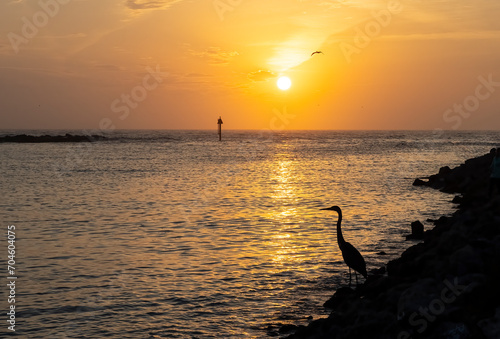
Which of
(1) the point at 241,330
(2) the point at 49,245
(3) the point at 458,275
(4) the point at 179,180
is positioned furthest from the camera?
(4) the point at 179,180

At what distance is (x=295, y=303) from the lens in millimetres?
12344

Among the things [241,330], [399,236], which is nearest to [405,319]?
[241,330]

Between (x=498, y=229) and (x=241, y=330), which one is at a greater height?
(x=498, y=229)

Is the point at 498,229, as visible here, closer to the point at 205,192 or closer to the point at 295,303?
the point at 295,303

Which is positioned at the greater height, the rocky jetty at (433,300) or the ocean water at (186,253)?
the rocky jetty at (433,300)

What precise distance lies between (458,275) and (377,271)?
4.40 meters

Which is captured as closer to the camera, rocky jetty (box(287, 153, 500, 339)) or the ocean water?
rocky jetty (box(287, 153, 500, 339))

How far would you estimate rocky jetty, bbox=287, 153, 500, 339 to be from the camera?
26.6 ft

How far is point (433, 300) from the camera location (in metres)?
8.68

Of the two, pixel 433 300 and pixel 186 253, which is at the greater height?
pixel 433 300

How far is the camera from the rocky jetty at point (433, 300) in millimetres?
8121

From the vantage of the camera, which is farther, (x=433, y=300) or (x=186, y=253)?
(x=186, y=253)

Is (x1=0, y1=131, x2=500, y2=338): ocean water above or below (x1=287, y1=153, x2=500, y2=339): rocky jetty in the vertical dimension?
below

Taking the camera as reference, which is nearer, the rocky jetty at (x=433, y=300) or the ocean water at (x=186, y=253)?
the rocky jetty at (x=433, y=300)
